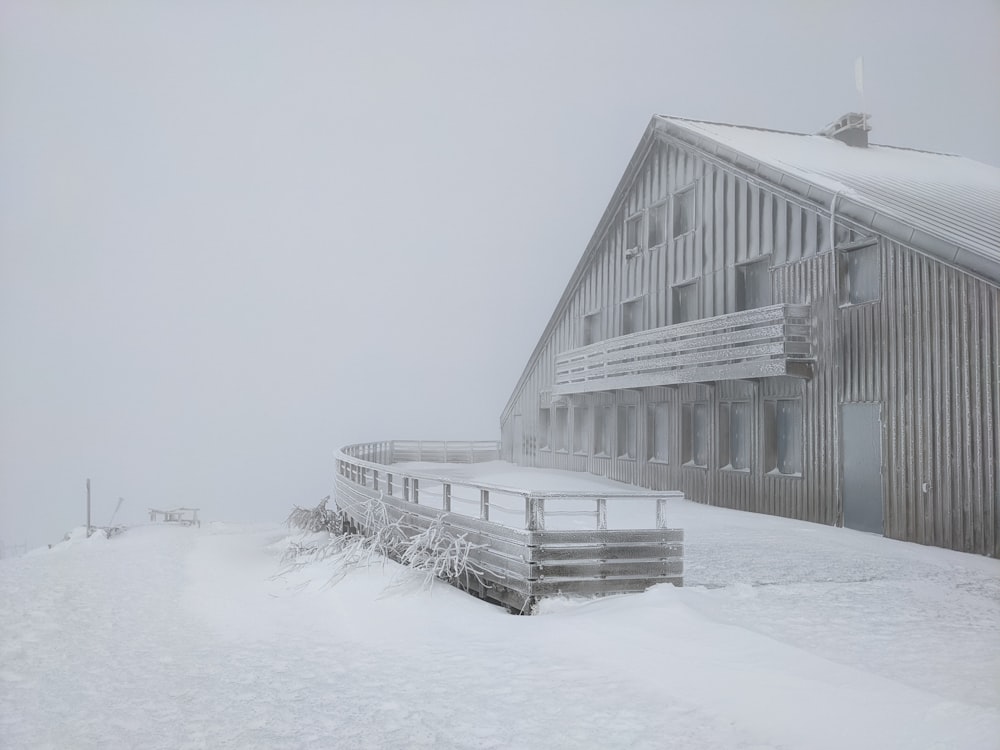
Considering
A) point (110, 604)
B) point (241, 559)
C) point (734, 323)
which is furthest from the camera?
point (734, 323)

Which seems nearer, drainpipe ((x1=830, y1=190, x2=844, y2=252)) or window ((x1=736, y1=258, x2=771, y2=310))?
drainpipe ((x1=830, y1=190, x2=844, y2=252))

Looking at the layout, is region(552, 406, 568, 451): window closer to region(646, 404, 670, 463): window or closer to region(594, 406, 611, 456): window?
region(594, 406, 611, 456): window

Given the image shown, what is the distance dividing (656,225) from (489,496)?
1211cm

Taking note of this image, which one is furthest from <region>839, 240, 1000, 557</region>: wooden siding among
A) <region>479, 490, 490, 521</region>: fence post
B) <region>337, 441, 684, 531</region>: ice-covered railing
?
<region>479, 490, 490, 521</region>: fence post

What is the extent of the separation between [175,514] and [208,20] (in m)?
33.7

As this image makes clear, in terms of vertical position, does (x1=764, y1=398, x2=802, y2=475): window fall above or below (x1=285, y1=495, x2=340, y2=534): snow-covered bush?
above

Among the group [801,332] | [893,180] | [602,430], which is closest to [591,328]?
[602,430]

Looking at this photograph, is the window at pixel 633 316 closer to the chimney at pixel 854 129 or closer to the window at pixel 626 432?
the window at pixel 626 432

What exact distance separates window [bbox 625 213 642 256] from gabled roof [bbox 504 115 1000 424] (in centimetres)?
97

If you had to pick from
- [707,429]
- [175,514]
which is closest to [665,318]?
[707,429]

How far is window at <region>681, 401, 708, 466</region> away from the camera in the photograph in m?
18.8

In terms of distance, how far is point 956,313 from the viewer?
12047 mm

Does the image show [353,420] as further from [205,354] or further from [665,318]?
[665,318]

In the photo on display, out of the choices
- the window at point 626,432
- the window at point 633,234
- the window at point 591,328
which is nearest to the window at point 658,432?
the window at point 626,432
